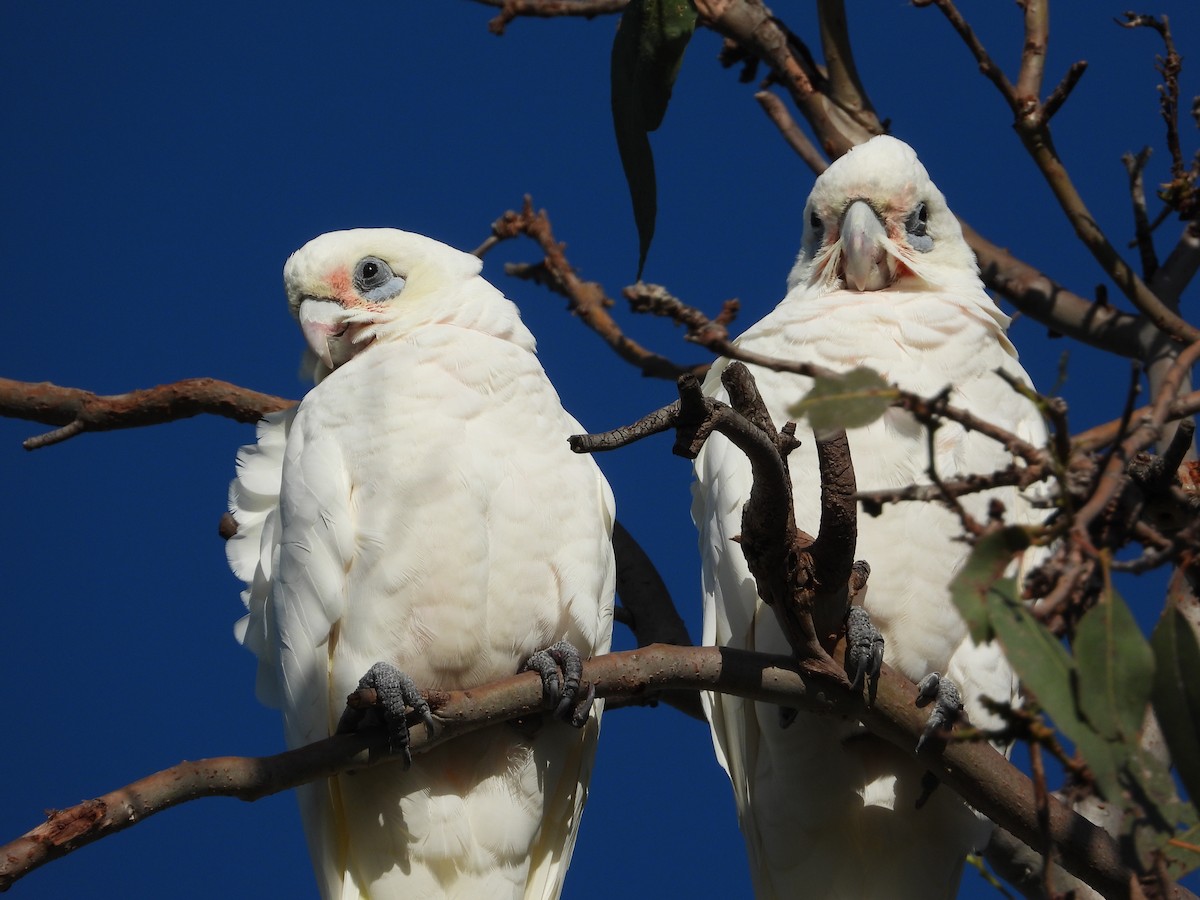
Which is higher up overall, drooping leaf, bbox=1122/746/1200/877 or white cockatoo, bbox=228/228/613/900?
white cockatoo, bbox=228/228/613/900

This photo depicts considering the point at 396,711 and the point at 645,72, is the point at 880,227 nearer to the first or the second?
the point at 645,72

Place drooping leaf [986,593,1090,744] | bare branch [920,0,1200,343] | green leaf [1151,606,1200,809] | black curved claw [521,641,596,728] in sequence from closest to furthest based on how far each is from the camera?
drooping leaf [986,593,1090,744] < green leaf [1151,606,1200,809] < black curved claw [521,641,596,728] < bare branch [920,0,1200,343]

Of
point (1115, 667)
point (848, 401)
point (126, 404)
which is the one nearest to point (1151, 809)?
point (1115, 667)

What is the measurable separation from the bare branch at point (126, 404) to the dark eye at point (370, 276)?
381mm

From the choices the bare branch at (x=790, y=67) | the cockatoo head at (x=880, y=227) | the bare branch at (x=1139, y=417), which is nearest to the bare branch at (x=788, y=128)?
the bare branch at (x=790, y=67)

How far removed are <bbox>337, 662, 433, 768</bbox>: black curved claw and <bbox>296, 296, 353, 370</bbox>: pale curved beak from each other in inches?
41.9

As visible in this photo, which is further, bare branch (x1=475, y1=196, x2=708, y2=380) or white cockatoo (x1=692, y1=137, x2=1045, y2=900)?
bare branch (x1=475, y1=196, x2=708, y2=380)

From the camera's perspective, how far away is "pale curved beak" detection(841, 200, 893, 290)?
3307 mm

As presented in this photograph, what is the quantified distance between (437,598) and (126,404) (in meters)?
1.16

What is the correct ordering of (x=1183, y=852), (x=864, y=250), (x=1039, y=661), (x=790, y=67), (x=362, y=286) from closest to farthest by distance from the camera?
(x=1039, y=661) → (x=1183, y=852) → (x=864, y=250) → (x=362, y=286) → (x=790, y=67)

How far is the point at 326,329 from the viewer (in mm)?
3377

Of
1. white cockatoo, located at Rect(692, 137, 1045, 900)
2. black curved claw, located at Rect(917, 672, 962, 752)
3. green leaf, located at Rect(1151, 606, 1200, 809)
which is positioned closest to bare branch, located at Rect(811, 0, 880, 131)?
white cockatoo, located at Rect(692, 137, 1045, 900)

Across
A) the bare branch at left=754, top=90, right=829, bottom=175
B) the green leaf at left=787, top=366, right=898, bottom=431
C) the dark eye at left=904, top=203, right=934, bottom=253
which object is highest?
the bare branch at left=754, top=90, right=829, bottom=175

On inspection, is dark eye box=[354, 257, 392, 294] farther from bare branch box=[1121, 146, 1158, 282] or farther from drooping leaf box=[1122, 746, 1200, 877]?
drooping leaf box=[1122, 746, 1200, 877]
